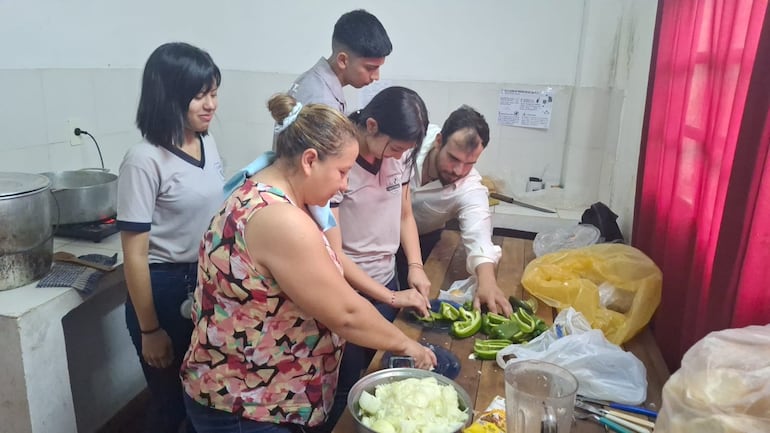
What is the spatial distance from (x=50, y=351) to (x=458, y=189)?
4.99 ft

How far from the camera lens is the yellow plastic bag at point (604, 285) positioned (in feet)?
5.03

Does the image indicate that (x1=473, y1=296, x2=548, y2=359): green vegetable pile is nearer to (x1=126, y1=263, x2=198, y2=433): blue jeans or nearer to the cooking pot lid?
(x1=126, y1=263, x2=198, y2=433): blue jeans

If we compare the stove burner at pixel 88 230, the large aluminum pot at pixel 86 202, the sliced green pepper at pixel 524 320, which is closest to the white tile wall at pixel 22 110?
the large aluminum pot at pixel 86 202

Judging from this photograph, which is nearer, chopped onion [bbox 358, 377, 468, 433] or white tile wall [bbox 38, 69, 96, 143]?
chopped onion [bbox 358, 377, 468, 433]

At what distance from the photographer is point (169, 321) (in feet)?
5.59

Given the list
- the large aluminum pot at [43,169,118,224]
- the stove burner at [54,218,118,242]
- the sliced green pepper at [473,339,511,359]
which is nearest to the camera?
the sliced green pepper at [473,339,511,359]

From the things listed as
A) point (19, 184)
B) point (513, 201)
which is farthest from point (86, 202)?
point (513, 201)

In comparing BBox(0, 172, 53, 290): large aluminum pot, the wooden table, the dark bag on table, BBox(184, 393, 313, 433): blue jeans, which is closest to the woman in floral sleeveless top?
BBox(184, 393, 313, 433): blue jeans

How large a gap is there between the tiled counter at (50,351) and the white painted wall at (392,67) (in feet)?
0.58

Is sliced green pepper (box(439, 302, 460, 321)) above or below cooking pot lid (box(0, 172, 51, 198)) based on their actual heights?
below

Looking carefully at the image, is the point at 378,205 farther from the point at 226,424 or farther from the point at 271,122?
the point at 271,122

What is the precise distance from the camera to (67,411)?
1.80 m

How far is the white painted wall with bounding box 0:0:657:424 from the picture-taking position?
2.42 m

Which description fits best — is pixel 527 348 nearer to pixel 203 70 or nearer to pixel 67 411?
pixel 203 70
